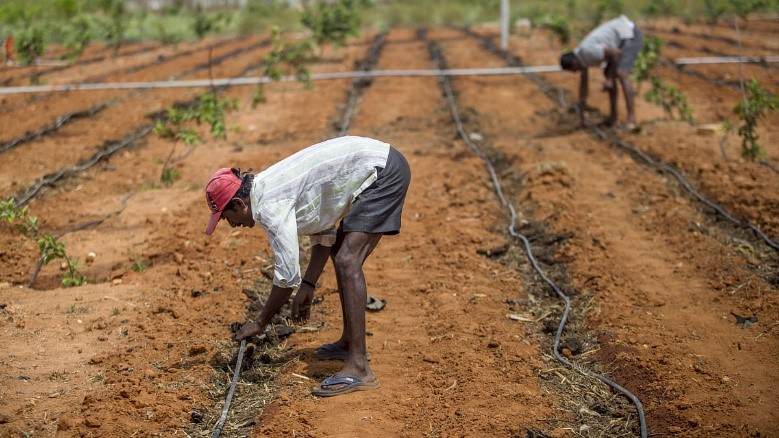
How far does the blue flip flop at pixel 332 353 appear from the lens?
17.3 ft

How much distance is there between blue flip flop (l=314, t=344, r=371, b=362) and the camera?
528 centimetres

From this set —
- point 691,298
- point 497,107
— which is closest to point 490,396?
point 691,298

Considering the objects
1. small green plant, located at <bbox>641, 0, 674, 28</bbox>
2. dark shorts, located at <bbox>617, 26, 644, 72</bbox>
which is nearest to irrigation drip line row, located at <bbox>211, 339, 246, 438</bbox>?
dark shorts, located at <bbox>617, 26, 644, 72</bbox>

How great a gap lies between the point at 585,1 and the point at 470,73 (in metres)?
17.9

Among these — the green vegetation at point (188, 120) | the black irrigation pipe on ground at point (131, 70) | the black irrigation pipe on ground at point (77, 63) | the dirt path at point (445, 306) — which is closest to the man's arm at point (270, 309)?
the dirt path at point (445, 306)

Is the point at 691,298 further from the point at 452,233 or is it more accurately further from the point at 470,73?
the point at 470,73

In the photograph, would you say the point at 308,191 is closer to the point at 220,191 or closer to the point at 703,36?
the point at 220,191

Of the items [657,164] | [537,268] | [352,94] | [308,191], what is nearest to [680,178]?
[657,164]

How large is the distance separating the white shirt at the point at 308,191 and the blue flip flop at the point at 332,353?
860 millimetres

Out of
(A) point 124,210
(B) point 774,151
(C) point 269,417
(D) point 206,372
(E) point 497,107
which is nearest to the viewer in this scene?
(C) point 269,417

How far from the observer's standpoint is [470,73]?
15.9 metres

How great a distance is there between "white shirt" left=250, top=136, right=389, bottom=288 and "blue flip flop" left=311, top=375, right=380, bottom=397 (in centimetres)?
73

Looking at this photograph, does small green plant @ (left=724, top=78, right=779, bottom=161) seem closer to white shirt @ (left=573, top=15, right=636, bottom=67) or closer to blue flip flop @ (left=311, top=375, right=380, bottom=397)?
white shirt @ (left=573, top=15, right=636, bottom=67)

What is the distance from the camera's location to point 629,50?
443 inches
